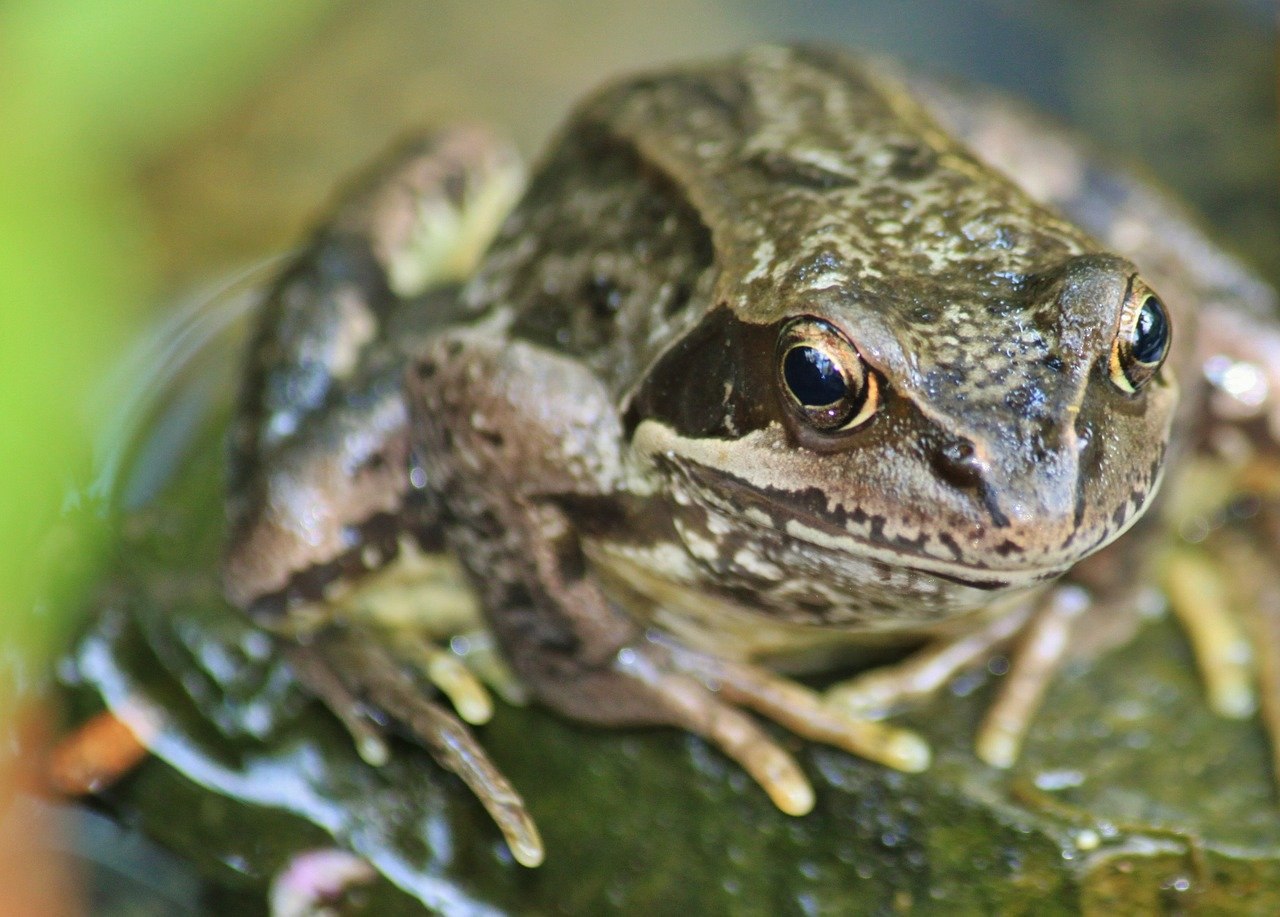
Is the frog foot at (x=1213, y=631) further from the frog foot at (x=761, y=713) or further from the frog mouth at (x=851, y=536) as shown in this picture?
the frog mouth at (x=851, y=536)

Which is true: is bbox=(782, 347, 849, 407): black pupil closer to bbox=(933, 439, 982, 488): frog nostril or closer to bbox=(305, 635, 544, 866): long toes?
bbox=(933, 439, 982, 488): frog nostril

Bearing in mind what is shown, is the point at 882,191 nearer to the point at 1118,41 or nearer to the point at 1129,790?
the point at 1129,790

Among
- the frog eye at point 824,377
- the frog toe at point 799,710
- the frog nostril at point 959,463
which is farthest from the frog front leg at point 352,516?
the frog nostril at point 959,463

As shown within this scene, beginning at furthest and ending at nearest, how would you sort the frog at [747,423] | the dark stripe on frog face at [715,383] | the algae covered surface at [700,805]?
1. the algae covered surface at [700,805]
2. the dark stripe on frog face at [715,383]
3. the frog at [747,423]

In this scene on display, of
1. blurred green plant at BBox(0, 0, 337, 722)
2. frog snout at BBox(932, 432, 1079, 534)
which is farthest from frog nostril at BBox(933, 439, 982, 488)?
blurred green plant at BBox(0, 0, 337, 722)

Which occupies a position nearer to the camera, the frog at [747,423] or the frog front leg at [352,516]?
the frog at [747,423]
